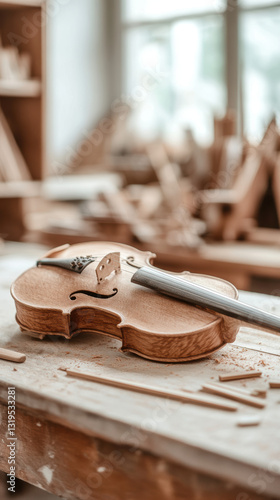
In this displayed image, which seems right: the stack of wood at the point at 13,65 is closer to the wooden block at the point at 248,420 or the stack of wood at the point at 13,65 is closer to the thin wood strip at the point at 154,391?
the thin wood strip at the point at 154,391

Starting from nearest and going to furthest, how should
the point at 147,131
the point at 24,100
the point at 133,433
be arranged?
the point at 133,433 → the point at 24,100 → the point at 147,131

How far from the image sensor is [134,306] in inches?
42.0

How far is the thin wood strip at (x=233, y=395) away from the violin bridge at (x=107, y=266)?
1.09ft

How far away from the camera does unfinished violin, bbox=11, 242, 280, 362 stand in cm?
100

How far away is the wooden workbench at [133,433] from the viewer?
0.73m

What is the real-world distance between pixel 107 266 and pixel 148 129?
4179mm

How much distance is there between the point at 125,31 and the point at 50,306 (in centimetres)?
468

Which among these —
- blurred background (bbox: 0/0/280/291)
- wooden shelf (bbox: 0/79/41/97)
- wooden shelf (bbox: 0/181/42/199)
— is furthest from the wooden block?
wooden shelf (bbox: 0/79/41/97)

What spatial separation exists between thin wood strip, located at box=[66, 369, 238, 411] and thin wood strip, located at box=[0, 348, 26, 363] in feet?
0.35

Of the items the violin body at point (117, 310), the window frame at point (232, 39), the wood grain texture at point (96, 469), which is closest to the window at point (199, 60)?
the window frame at point (232, 39)

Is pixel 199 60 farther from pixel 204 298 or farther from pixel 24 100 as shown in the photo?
pixel 204 298

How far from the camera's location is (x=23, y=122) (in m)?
3.25

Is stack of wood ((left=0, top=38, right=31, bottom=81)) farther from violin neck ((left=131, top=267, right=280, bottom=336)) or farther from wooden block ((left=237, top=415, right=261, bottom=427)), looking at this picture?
wooden block ((left=237, top=415, right=261, bottom=427))

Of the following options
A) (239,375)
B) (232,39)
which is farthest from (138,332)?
(232,39)
